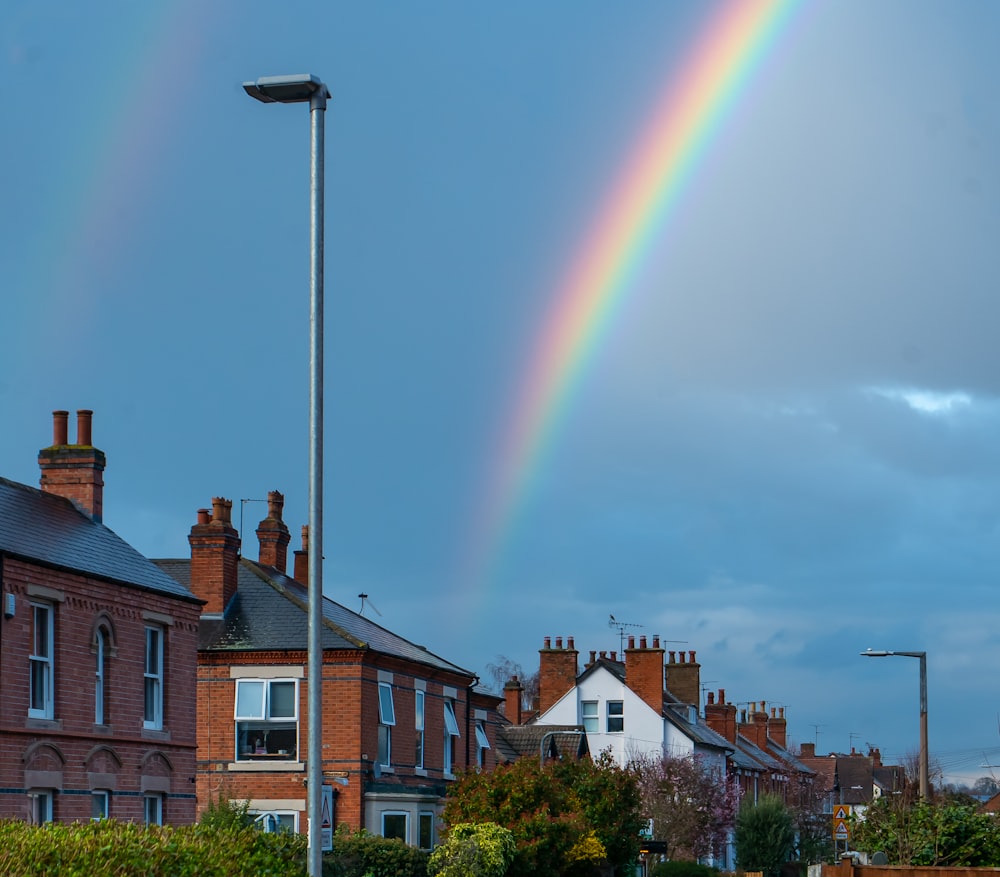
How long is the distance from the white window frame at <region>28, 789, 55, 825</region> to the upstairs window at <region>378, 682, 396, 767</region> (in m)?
15.6

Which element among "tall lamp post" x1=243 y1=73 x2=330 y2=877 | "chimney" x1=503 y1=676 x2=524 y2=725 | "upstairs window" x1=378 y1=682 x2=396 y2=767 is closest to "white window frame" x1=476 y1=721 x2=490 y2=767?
"upstairs window" x1=378 y1=682 x2=396 y2=767

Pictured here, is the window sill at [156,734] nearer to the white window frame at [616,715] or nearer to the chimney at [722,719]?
the white window frame at [616,715]

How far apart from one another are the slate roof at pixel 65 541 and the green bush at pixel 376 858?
6.39m

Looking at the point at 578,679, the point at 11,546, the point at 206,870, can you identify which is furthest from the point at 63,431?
the point at 578,679

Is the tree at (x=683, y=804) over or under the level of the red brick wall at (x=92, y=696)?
under

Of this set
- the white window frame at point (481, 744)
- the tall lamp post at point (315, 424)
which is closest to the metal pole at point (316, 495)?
the tall lamp post at point (315, 424)

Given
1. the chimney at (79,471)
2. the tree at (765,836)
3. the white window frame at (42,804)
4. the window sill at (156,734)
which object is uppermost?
the chimney at (79,471)

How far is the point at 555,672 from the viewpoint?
7569 cm

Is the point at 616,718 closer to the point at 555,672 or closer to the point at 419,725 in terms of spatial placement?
the point at 555,672

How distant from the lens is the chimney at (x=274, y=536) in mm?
48250

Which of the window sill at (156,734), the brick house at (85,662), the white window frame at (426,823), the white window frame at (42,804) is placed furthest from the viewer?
the white window frame at (426,823)

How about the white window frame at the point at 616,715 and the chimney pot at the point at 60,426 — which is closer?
the chimney pot at the point at 60,426

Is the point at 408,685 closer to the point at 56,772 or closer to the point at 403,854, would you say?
the point at 403,854

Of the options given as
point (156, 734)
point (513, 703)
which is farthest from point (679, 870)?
point (156, 734)
